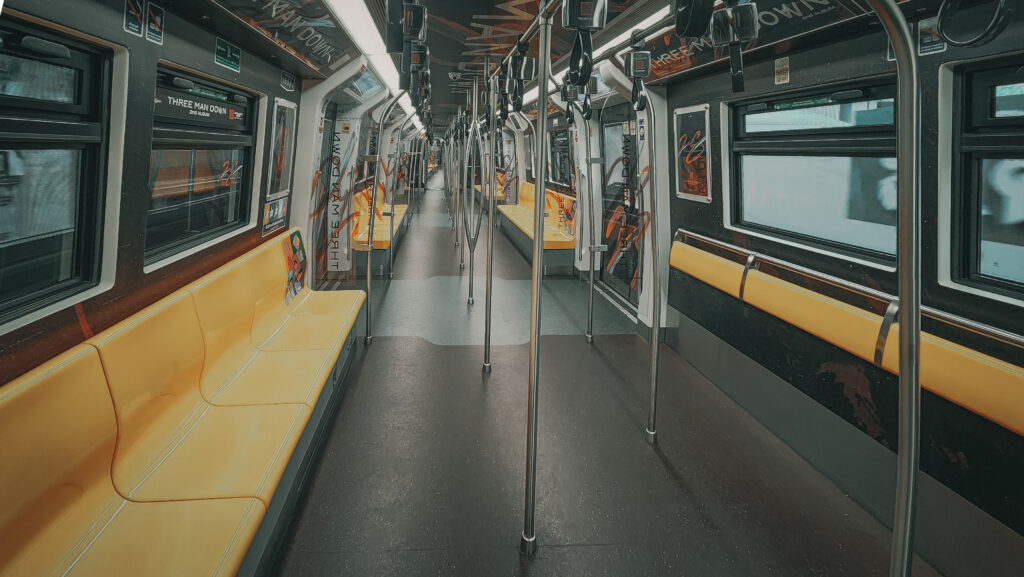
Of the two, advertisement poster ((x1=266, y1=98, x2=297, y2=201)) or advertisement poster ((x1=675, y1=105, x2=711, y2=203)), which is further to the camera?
advertisement poster ((x1=266, y1=98, x2=297, y2=201))

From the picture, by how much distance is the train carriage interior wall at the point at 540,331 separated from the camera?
5.56ft

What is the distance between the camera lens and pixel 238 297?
3086mm

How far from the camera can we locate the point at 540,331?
2.65m

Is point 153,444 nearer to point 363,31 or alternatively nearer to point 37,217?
point 37,217

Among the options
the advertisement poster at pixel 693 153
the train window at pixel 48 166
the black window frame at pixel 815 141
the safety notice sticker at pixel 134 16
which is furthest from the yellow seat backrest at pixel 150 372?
the advertisement poster at pixel 693 153

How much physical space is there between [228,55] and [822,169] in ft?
11.5

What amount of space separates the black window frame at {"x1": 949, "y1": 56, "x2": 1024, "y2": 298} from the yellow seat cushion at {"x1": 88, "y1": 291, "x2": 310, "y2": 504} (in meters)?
2.80

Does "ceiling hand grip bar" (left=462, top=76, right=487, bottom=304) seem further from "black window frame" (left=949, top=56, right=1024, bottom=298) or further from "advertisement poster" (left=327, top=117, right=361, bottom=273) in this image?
"black window frame" (left=949, top=56, right=1024, bottom=298)

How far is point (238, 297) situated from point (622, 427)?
2.37 metres

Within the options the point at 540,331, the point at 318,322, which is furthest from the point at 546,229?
the point at 540,331

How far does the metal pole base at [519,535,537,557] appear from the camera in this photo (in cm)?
217

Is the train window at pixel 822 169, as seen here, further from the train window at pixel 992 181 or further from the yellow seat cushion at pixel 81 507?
the yellow seat cushion at pixel 81 507

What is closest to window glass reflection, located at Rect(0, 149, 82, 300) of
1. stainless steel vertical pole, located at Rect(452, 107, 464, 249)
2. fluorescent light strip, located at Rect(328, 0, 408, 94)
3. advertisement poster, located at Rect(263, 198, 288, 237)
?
fluorescent light strip, located at Rect(328, 0, 408, 94)

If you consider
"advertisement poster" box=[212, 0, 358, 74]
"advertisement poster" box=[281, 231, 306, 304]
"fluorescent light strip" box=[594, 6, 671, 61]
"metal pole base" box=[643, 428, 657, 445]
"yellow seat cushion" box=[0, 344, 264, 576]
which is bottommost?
"metal pole base" box=[643, 428, 657, 445]
